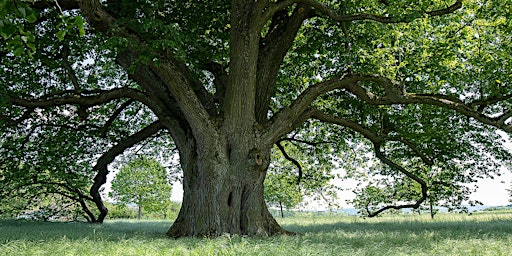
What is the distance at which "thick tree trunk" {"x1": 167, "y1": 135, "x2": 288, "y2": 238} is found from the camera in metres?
8.77

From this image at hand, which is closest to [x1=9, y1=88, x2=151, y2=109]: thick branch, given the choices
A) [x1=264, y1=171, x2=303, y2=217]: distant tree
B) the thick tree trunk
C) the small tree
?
the thick tree trunk

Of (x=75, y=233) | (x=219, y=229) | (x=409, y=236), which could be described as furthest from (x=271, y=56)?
Result: (x=75, y=233)

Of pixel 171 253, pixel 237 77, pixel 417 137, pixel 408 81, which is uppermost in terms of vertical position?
pixel 408 81

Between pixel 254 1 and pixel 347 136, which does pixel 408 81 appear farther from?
pixel 254 1

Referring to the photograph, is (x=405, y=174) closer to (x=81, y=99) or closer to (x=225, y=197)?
(x=225, y=197)

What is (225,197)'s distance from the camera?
888 cm

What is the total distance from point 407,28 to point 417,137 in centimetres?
310

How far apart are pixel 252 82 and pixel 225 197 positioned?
2.63 m

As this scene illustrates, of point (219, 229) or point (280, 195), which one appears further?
point (280, 195)

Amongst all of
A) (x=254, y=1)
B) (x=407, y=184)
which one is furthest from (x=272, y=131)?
(x=407, y=184)

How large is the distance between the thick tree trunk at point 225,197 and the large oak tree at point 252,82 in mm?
29

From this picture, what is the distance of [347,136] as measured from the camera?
14852 millimetres

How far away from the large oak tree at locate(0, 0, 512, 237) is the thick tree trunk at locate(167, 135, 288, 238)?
0.03 meters

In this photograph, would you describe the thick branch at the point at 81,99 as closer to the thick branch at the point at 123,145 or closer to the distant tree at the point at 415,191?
the thick branch at the point at 123,145
